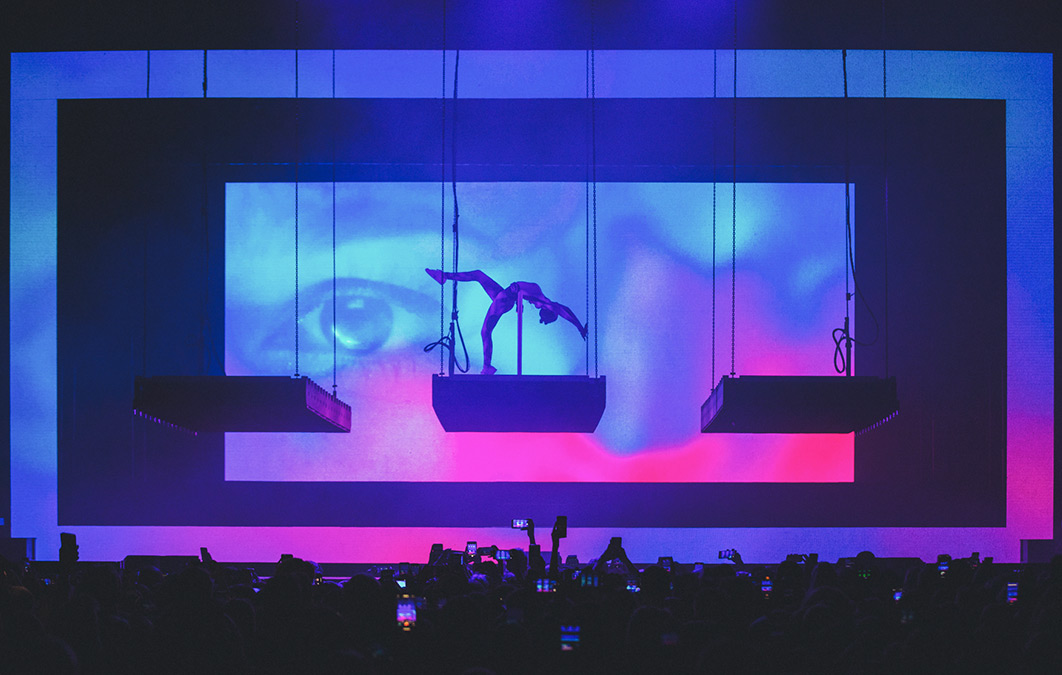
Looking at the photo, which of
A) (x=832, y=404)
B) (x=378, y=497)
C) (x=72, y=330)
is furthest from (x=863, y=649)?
(x=72, y=330)

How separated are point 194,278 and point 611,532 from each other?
575 cm

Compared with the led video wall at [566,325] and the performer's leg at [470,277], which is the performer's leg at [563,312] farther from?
the led video wall at [566,325]

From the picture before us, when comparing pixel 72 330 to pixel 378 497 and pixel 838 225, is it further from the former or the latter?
pixel 838 225

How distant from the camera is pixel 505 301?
8781 mm

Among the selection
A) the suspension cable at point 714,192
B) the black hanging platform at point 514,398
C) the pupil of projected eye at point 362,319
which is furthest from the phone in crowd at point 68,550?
the suspension cable at point 714,192

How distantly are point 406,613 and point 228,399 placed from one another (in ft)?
8.57

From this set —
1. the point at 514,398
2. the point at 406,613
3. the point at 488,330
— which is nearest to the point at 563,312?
the point at 488,330

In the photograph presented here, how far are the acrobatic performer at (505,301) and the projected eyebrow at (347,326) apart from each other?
1834 mm

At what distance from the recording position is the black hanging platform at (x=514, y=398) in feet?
22.6

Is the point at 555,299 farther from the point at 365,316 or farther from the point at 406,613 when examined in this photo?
the point at 406,613

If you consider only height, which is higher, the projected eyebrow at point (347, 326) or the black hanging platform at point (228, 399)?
the projected eyebrow at point (347, 326)

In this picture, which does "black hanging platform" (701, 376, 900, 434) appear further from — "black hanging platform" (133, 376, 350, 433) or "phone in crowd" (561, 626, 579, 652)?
"black hanging platform" (133, 376, 350, 433)

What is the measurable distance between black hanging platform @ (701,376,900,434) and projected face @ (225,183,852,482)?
11.0ft

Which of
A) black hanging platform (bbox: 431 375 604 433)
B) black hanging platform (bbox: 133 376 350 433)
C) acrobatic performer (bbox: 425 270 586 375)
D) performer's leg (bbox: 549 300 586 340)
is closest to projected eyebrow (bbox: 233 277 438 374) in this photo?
acrobatic performer (bbox: 425 270 586 375)
